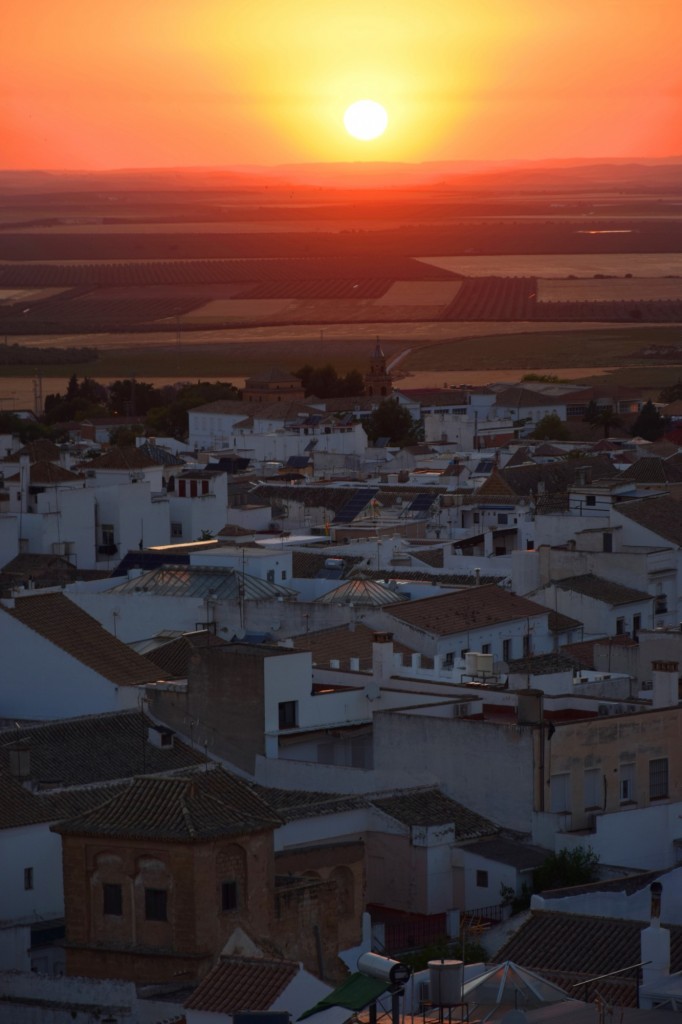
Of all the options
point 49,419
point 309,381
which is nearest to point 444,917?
point 49,419

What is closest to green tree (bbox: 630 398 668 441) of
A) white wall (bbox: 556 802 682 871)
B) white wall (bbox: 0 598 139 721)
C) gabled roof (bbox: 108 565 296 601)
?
gabled roof (bbox: 108 565 296 601)

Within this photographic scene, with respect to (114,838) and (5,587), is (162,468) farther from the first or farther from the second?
(114,838)

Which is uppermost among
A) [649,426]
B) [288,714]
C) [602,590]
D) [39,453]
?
[39,453]

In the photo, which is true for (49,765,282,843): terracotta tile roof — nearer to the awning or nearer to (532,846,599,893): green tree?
(532,846,599,893): green tree

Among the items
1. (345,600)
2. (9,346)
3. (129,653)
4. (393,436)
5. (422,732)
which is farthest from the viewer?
(9,346)

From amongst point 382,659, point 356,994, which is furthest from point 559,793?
point 356,994

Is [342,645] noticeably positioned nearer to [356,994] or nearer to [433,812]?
[433,812]
